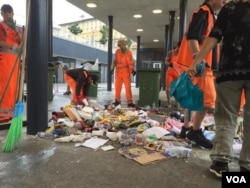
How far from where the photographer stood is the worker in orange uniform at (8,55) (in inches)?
139

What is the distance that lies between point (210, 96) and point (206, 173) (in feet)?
2.44

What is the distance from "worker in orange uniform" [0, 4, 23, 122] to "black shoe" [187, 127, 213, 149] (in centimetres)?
227

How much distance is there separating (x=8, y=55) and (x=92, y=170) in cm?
228

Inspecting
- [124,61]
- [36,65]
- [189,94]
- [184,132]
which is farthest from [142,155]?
[124,61]

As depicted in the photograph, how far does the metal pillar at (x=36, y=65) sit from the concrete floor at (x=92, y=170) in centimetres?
62

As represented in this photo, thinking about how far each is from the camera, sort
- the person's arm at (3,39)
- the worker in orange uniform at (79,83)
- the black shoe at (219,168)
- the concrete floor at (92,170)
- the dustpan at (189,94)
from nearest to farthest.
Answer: the concrete floor at (92,170) < the black shoe at (219,168) < the dustpan at (189,94) < the person's arm at (3,39) < the worker in orange uniform at (79,83)

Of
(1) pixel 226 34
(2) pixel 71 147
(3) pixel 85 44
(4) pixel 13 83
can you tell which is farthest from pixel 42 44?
(3) pixel 85 44

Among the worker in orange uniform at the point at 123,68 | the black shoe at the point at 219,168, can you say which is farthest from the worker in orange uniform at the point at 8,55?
the worker in orange uniform at the point at 123,68

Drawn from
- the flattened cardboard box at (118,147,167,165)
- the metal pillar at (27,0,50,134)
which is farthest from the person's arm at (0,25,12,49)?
the flattened cardboard box at (118,147,167,165)

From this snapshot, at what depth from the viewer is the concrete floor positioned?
1.83 metres

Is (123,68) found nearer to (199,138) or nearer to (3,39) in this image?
(3,39)

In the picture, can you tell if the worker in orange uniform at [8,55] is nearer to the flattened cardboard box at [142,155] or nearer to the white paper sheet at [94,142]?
the white paper sheet at [94,142]

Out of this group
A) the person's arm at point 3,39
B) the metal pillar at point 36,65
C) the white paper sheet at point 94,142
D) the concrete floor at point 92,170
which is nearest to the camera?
the concrete floor at point 92,170

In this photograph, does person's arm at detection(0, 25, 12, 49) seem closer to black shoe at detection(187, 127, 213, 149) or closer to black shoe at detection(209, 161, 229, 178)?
black shoe at detection(187, 127, 213, 149)
